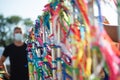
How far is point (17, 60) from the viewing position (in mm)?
5645

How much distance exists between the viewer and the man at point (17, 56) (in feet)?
18.1

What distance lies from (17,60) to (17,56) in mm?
82

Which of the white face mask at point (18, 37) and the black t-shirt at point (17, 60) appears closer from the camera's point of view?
the white face mask at point (18, 37)

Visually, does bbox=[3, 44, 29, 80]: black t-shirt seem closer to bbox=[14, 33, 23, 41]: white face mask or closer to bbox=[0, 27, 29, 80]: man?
bbox=[0, 27, 29, 80]: man

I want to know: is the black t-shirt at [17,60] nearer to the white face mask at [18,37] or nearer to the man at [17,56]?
the man at [17,56]

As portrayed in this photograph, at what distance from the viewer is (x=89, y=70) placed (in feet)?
8.23

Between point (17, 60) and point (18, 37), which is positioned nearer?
point (18, 37)

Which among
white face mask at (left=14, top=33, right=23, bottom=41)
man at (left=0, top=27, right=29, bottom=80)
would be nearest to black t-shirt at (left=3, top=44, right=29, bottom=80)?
man at (left=0, top=27, right=29, bottom=80)

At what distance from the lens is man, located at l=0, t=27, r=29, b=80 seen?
5.51 metres

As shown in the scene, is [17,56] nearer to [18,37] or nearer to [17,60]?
[17,60]

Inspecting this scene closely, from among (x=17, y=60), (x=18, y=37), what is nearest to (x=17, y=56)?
(x=17, y=60)

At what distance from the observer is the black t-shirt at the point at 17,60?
18.2ft

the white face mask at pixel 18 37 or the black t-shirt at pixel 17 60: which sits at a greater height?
the white face mask at pixel 18 37

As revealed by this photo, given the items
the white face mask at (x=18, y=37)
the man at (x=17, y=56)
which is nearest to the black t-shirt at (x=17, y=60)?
the man at (x=17, y=56)
